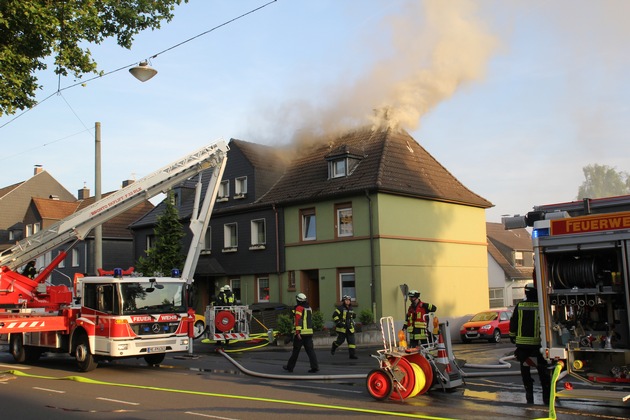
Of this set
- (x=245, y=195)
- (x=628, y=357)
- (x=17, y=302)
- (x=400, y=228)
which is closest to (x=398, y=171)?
(x=400, y=228)

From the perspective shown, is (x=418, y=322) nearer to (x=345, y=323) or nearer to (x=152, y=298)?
(x=345, y=323)

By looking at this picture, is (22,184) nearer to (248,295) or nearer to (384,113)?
(248,295)

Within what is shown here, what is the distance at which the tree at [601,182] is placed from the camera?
83544 mm

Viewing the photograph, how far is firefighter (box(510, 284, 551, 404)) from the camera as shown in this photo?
954 cm

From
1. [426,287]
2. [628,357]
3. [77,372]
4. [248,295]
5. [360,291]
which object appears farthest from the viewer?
[248,295]

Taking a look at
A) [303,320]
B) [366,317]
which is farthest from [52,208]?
[303,320]

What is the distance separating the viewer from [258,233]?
30281mm

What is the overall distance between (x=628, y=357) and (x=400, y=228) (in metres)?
18.4

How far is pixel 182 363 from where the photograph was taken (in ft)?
54.5

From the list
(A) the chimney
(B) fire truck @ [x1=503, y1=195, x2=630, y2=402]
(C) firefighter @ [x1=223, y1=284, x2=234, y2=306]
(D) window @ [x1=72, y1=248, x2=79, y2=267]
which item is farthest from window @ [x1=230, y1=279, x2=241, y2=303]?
(A) the chimney

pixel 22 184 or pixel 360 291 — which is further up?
pixel 22 184

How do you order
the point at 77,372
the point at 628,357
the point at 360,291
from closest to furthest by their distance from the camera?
the point at 628,357
the point at 77,372
the point at 360,291

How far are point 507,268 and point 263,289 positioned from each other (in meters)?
21.5

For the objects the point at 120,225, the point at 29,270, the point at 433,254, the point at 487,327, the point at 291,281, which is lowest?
the point at 487,327
